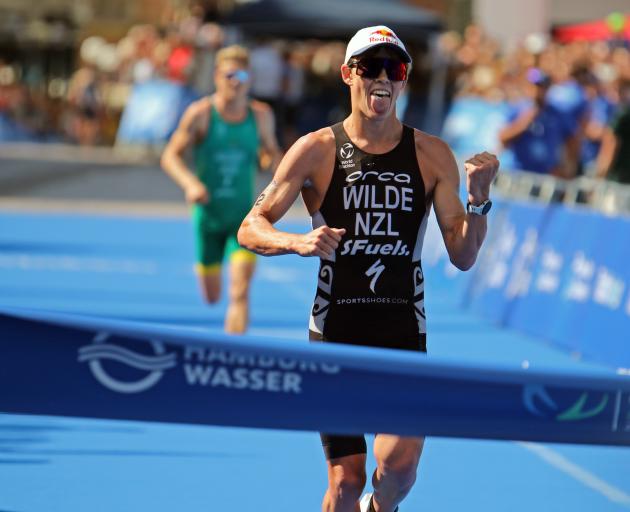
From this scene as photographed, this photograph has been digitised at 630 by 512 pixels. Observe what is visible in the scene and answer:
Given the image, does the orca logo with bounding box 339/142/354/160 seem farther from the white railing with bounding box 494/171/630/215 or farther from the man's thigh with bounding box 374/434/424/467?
the white railing with bounding box 494/171/630/215

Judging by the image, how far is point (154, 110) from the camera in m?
33.8

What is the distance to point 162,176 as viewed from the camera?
32.7 meters

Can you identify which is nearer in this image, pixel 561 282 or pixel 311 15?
pixel 561 282

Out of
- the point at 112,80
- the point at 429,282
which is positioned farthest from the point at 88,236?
the point at 112,80

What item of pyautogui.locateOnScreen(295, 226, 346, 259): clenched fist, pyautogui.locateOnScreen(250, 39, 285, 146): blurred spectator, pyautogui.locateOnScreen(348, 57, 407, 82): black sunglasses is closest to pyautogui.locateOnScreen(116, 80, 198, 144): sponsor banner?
pyautogui.locateOnScreen(250, 39, 285, 146): blurred spectator

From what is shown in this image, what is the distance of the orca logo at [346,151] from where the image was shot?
20.2 feet

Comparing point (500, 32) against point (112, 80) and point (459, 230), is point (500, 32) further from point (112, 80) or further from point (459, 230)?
point (459, 230)

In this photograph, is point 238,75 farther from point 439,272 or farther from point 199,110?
point 439,272

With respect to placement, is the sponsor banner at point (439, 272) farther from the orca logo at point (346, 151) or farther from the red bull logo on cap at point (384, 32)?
the red bull logo on cap at point (384, 32)

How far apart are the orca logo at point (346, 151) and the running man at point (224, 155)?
5.32 m

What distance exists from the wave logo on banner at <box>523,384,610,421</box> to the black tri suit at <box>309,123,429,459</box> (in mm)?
1685

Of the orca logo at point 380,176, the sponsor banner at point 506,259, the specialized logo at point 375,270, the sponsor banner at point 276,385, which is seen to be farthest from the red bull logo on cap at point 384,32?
the sponsor banner at point 506,259

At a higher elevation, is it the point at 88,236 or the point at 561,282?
the point at 561,282

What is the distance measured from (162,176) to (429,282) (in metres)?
14.8
